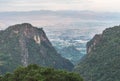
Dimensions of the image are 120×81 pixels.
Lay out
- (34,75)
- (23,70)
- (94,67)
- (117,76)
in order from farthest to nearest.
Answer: (94,67)
(117,76)
(23,70)
(34,75)

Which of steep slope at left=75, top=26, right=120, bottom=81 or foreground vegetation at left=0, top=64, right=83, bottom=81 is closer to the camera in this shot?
foreground vegetation at left=0, top=64, right=83, bottom=81

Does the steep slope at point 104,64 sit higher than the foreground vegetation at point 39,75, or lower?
lower

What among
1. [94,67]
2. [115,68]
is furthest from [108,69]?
[94,67]

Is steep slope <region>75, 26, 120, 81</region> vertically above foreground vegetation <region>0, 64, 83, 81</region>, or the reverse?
foreground vegetation <region>0, 64, 83, 81</region>

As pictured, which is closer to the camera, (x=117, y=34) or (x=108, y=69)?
(x=108, y=69)

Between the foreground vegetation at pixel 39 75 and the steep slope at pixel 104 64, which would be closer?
the foreground vegetation at pixel 39 75

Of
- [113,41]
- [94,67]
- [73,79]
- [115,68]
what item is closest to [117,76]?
[115,68]

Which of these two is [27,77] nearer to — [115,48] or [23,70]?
[23,70]

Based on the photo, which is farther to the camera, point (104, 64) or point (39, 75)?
point (104, 64)

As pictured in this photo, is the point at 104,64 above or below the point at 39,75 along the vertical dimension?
below

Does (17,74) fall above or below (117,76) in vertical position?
above

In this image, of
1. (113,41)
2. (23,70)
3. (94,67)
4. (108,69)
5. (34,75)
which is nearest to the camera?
(34,75)
